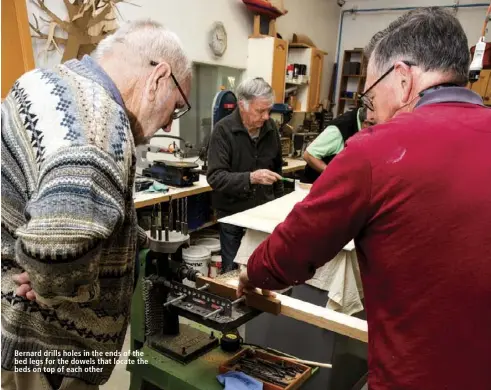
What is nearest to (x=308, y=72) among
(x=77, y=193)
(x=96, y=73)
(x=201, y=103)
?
(x=201, y=103)

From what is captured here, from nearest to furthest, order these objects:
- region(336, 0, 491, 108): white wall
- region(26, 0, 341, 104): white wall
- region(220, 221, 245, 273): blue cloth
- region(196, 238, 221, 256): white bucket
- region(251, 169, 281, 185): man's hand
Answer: region(251, 169, 281, 185): man's hand, region(220, 221, 245, 273): blue cloth, region(26, 0, 341, 104): white wall, region(196, 238, 221, 256): white bucket, region(336, 0, 491, 108): white wall

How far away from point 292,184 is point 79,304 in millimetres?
1913

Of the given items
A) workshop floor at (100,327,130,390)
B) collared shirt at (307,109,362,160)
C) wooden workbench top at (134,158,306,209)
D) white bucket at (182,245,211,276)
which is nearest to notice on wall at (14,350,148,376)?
workshop floor at (100,327,130,390)

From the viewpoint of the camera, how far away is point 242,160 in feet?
7.90

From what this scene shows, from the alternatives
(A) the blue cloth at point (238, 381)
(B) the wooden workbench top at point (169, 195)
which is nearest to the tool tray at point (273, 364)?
(A) the blue cloth at point (238, 381)

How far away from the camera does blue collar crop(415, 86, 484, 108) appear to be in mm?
804

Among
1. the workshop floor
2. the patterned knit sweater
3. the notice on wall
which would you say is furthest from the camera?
the workshop floor

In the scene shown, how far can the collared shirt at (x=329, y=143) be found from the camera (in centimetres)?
259

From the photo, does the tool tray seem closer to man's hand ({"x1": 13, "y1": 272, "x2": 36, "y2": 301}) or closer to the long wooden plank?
the long wooden plank

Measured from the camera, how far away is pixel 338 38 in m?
6.41

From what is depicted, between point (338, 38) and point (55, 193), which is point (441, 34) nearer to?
point (55, 193)

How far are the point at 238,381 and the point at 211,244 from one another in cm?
240

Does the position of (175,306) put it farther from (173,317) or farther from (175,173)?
(175,173)

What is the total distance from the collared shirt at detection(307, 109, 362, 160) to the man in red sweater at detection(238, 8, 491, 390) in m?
1.70
